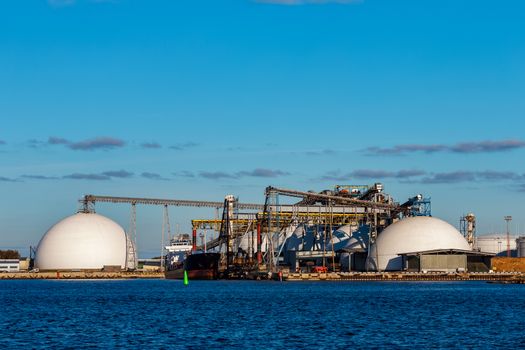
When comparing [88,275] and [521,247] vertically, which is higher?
[521,247]

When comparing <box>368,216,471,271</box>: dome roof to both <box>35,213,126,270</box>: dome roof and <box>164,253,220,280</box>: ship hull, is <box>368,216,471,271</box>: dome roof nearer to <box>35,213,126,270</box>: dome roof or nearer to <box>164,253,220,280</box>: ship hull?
<box>164,253,220,280</box>: ship hull

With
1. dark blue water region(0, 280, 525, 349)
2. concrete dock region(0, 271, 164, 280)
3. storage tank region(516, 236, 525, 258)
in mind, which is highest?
storage tank region(516, 236, 525, 258)

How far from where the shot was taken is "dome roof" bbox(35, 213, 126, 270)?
170625 millimetres

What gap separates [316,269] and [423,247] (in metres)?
20.1

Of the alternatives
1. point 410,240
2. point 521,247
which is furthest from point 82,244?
point 521,247

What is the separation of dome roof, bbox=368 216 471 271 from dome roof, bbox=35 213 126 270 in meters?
52.6

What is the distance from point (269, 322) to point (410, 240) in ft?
287

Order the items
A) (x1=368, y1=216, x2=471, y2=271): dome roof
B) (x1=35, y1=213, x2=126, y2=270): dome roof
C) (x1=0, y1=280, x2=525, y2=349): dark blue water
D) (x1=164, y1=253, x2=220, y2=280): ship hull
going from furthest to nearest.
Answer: (x1=35, y1=213, x2=126, y2=270): dome roof → (x1=164, y1=253, x2=220, y2=280): ship hull → (x1=368, y1=216, x2=471, y2=271): dome roof → (x1=0, y1=280, x2=525, y2=349): dark blue water

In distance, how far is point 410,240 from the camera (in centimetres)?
14212

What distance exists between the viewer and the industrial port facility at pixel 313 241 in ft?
468

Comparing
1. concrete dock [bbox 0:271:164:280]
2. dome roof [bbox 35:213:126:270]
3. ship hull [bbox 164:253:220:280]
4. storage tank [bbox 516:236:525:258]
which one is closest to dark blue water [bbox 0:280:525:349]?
ship hull [bbox 164:253:220:280]

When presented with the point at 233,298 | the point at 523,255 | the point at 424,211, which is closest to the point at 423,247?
the point at 424,211

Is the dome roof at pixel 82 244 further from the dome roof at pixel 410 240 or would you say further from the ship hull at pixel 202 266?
the dome roof at pixel 410 240

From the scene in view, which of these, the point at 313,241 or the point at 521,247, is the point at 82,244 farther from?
the point at 521,247
